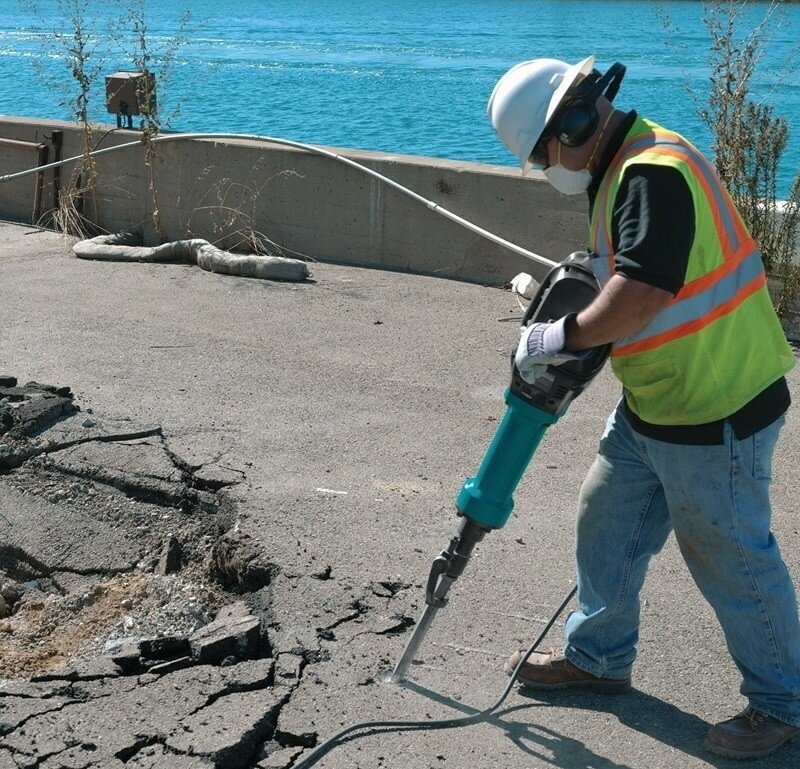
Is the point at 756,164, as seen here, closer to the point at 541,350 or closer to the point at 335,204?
the point at 335,204

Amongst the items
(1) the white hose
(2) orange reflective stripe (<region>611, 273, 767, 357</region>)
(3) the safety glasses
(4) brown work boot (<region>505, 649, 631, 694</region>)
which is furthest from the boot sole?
(1) the white hose

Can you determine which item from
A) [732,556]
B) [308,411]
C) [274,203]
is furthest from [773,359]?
[274,203]

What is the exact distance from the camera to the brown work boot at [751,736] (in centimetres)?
319

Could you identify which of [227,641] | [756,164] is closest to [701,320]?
[227,641]

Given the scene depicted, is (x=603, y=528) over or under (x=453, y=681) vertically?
over

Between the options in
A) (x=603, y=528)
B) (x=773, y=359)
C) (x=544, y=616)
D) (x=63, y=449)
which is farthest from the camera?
(x=63, y=449)

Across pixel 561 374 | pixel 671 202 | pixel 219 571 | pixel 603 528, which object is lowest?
pixel 219 571

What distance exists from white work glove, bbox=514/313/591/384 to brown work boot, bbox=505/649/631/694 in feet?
3.39

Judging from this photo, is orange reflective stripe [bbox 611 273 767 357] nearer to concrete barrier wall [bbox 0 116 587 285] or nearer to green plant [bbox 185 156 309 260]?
concrete barrier wall [bbox 0 116 587 285]

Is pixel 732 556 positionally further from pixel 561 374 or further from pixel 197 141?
pixel 197 141

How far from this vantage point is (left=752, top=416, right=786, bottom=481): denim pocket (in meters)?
3.01

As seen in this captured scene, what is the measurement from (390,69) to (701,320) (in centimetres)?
3156

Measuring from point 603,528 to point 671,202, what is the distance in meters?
1.11

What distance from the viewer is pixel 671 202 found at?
2729 millimetres
